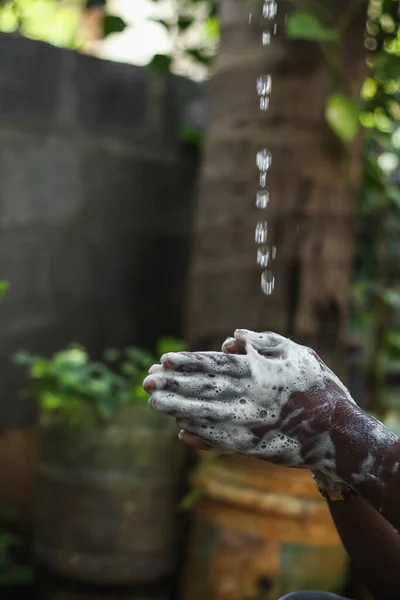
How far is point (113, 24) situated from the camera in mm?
2947

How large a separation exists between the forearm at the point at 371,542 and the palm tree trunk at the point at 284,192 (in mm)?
1224

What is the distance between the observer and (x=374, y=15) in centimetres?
Answer: 288

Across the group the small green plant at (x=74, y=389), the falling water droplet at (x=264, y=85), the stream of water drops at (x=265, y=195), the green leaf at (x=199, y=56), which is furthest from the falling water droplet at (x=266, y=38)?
the small green plant at (x=74, y=389)

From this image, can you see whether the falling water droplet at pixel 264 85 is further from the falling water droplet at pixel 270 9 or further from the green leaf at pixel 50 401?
the green leaf at pixel 50 401

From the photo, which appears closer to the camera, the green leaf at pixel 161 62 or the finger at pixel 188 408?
the finger at pixel 188 408

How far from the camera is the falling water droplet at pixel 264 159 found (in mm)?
2678

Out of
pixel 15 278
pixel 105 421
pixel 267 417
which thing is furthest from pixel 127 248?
pixel 267 417

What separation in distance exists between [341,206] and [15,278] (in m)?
1.15

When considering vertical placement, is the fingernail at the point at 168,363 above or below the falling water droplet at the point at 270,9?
below

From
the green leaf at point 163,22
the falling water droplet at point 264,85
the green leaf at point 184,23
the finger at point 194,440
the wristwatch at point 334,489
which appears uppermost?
the green leaf at point 184,23

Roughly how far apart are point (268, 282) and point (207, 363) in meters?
1.45

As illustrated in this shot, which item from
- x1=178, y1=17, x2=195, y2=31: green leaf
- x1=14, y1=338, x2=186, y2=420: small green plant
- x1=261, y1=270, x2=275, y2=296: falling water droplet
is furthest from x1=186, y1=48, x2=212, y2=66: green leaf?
x1=14, y1=338, x2=186, y2=420: small green plant

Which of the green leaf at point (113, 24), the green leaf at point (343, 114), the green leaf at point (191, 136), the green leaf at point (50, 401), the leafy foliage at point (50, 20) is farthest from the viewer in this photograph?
the green leaf at point (191, 136)

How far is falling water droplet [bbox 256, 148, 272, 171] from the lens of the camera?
8.79 ft
